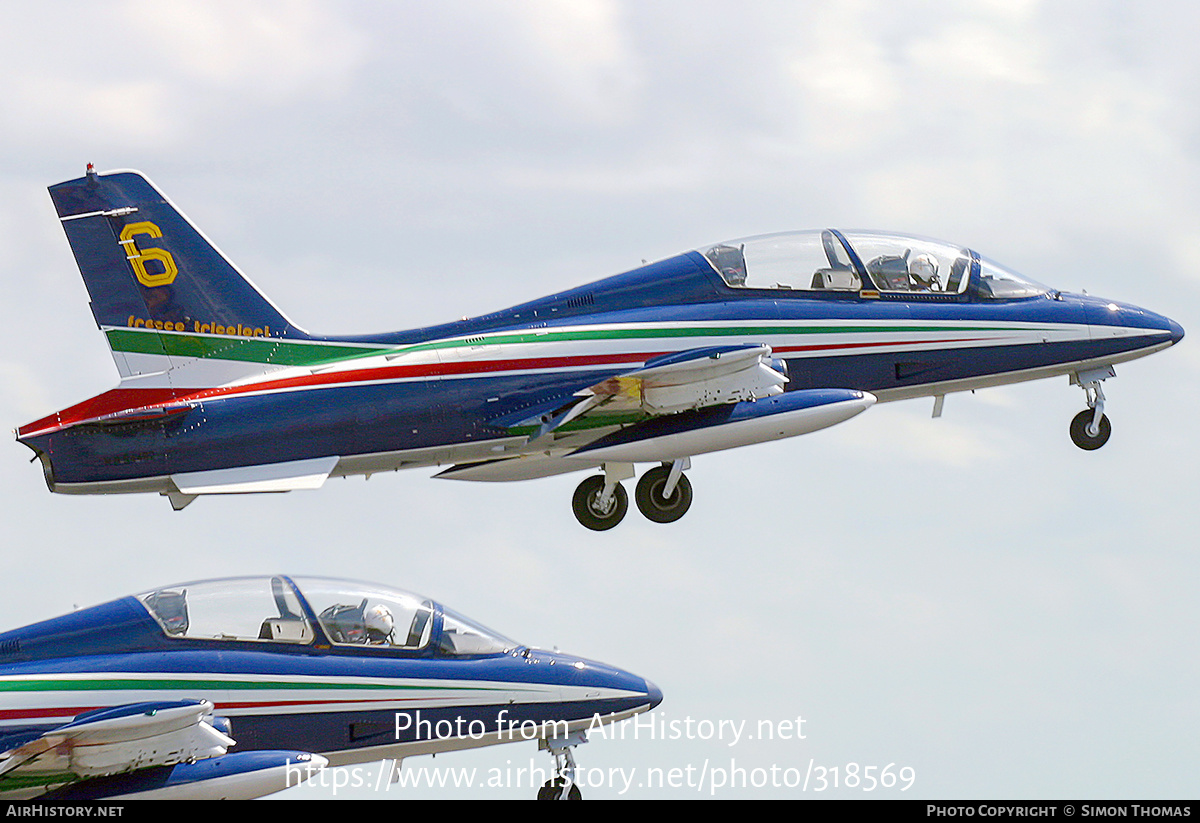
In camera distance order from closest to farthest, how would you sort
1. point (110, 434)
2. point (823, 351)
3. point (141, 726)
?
point (141, 726) → point (110, 434) → point (823, 351)

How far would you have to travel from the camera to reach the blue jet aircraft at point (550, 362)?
29266mm

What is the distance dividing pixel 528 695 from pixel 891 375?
6708 millimetres

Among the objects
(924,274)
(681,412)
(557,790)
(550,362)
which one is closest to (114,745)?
(557,790)

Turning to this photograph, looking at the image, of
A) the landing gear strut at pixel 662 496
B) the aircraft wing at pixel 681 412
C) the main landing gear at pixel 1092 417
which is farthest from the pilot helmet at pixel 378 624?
the main landing gear at pixel 1092 417

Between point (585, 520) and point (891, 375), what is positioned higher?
point (891, 375)

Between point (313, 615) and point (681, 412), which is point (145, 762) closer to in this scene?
point (313, 615)

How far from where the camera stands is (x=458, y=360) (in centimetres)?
3047

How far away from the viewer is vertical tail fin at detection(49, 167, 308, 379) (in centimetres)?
3003

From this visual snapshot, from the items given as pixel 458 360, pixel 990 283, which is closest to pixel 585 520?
pixel 458 360

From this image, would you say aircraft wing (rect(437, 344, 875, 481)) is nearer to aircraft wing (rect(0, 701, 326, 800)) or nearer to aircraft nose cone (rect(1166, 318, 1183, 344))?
aircraft nose cone (rect(1166, 318, 1183, 344))

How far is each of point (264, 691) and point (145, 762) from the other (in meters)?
1.67

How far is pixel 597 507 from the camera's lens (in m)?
33.0

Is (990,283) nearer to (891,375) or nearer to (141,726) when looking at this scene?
(891,375)

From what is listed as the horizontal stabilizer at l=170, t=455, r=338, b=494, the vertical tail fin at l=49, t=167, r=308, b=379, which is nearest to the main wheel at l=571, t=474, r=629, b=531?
the horizontal stabilizer at l=170, t=455, r=338, b=494
